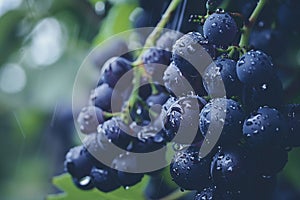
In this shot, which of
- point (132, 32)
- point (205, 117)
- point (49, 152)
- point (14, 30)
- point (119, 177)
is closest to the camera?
point (205, 117)

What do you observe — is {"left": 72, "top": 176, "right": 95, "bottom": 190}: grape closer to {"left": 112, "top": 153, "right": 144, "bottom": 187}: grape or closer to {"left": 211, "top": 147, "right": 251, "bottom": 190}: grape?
{"left": 112, "top": 153, "right": 144, "bottom": 187}: grape

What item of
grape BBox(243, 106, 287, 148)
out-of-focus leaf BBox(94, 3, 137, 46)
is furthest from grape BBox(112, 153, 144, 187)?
out-of-focus leaf BBox(94, 3, 137, 46)

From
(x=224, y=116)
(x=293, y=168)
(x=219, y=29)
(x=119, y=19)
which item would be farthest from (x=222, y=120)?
(x=119, y=19)

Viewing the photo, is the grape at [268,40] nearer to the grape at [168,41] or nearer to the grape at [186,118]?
the grape at [168,41]

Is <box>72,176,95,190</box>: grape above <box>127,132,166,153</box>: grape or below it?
below

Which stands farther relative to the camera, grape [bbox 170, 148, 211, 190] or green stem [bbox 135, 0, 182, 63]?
green stem [bbox 135, 0, 182, 63]

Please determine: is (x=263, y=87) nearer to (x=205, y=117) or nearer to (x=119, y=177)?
(x=205, y=117)

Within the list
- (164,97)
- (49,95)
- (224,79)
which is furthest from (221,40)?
(49,95)
